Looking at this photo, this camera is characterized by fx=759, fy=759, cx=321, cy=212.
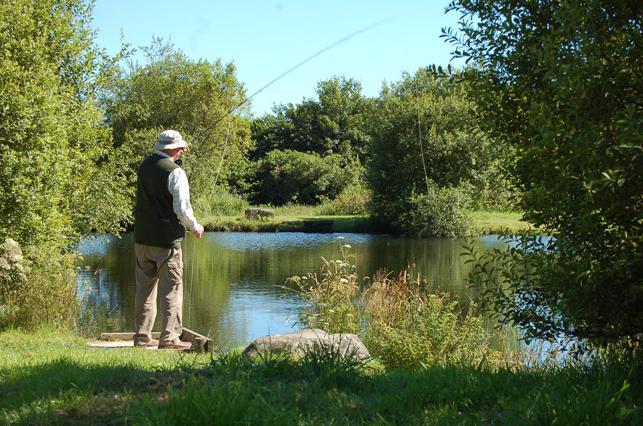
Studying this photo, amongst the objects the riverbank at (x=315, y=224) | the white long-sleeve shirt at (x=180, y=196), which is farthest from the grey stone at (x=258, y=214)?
the white long-sleeve shirt at (x=180, y=196)

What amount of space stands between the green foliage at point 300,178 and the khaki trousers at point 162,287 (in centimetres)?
4111

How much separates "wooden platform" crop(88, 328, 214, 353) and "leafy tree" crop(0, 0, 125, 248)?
8.80 ft

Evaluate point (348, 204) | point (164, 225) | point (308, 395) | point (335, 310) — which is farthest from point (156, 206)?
point (348, 204)

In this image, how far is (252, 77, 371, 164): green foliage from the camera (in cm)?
6003

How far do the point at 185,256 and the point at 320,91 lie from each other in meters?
38.9

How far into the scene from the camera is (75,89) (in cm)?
1484

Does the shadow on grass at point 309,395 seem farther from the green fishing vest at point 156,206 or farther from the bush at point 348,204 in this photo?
the bush at point 348,204

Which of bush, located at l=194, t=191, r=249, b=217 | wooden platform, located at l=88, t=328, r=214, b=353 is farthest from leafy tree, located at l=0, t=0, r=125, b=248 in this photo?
bush, located at l=194, t=191, r=249, b=217

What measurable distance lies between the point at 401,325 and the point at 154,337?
118 inches

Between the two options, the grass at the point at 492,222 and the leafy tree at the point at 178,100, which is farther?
the leafy tree at the point at 178,100

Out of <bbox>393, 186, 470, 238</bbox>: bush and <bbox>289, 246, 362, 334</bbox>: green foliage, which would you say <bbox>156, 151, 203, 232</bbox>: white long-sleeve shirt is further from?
<bbox>393, 186, 470, 238</bbox>: bush

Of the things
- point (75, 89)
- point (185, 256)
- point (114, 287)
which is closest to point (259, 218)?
point (185, 256)

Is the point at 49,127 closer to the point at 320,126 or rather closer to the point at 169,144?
the point at 169,144

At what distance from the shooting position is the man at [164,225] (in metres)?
7.55
